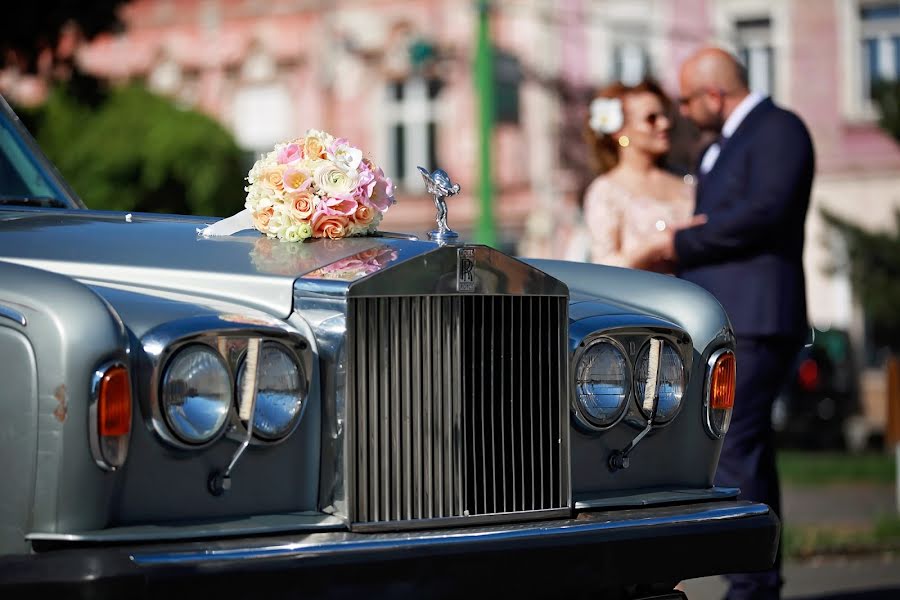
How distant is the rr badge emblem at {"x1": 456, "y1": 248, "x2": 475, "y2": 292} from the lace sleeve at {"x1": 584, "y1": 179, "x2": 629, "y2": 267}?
2.70 m

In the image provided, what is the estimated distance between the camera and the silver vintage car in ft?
9.72

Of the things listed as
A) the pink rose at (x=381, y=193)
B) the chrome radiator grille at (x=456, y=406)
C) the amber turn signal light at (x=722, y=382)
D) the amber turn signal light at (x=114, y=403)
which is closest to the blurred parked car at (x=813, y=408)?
the amber turn signal light at (x=722, y=382)

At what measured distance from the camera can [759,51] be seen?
1057 inches

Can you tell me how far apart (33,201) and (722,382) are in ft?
6.41

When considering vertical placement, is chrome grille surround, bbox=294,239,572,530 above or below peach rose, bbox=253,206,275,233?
below

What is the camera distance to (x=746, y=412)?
5.18 m

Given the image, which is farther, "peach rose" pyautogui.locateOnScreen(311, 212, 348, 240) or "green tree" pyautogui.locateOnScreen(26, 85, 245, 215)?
"green tree" pyautogui.locateOnScreen(26, 85, 245, 215)

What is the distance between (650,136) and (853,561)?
2501 mm

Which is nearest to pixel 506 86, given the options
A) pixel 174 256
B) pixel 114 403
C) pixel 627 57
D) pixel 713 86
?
pixel 627 57

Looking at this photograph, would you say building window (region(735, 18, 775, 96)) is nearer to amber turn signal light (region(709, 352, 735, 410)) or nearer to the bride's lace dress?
the bride's lace dress

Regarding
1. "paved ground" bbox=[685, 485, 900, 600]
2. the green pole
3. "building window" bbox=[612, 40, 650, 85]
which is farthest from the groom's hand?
"building window" bbox=[612, 40, 650, 85]

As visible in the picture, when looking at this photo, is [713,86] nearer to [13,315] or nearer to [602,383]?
[602,383]

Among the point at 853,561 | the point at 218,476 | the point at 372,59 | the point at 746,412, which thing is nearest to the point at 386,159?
the point at 372,59

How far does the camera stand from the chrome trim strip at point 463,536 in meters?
2.96
